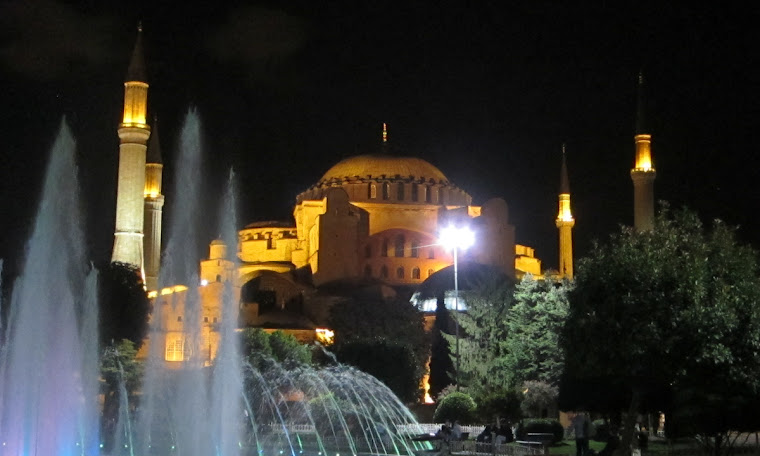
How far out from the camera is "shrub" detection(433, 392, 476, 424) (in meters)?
34.1

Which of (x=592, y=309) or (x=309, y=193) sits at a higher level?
(x=309, y=193)

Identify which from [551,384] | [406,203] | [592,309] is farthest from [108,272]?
[406,203]

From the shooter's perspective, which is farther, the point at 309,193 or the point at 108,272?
the point at 309,193

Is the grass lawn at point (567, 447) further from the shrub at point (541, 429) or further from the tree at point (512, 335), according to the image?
the tree at point (512, 335)

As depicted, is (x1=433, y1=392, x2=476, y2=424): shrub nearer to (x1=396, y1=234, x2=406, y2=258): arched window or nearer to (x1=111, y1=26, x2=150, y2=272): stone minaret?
(x1=111, y1=26, x2=150, y2=272): stone minaret

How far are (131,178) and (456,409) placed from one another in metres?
21.8

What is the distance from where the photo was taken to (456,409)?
112 ft

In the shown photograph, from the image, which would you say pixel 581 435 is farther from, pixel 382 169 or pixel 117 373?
pixel 382 169

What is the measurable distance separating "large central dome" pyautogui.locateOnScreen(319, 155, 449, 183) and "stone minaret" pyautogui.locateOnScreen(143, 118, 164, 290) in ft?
50.9

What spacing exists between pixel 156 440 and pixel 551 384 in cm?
1808

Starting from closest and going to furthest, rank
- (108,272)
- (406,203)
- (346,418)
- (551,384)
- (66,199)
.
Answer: (66,199) → (346,418) → (551,384) → (108,272) → (406,203)

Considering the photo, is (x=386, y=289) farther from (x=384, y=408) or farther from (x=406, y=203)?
(x=384, y=408)

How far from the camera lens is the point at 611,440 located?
20969 millimetres

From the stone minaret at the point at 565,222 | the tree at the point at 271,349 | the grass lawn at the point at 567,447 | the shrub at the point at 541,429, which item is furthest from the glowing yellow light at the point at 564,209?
the shrub at the point at 541,429
